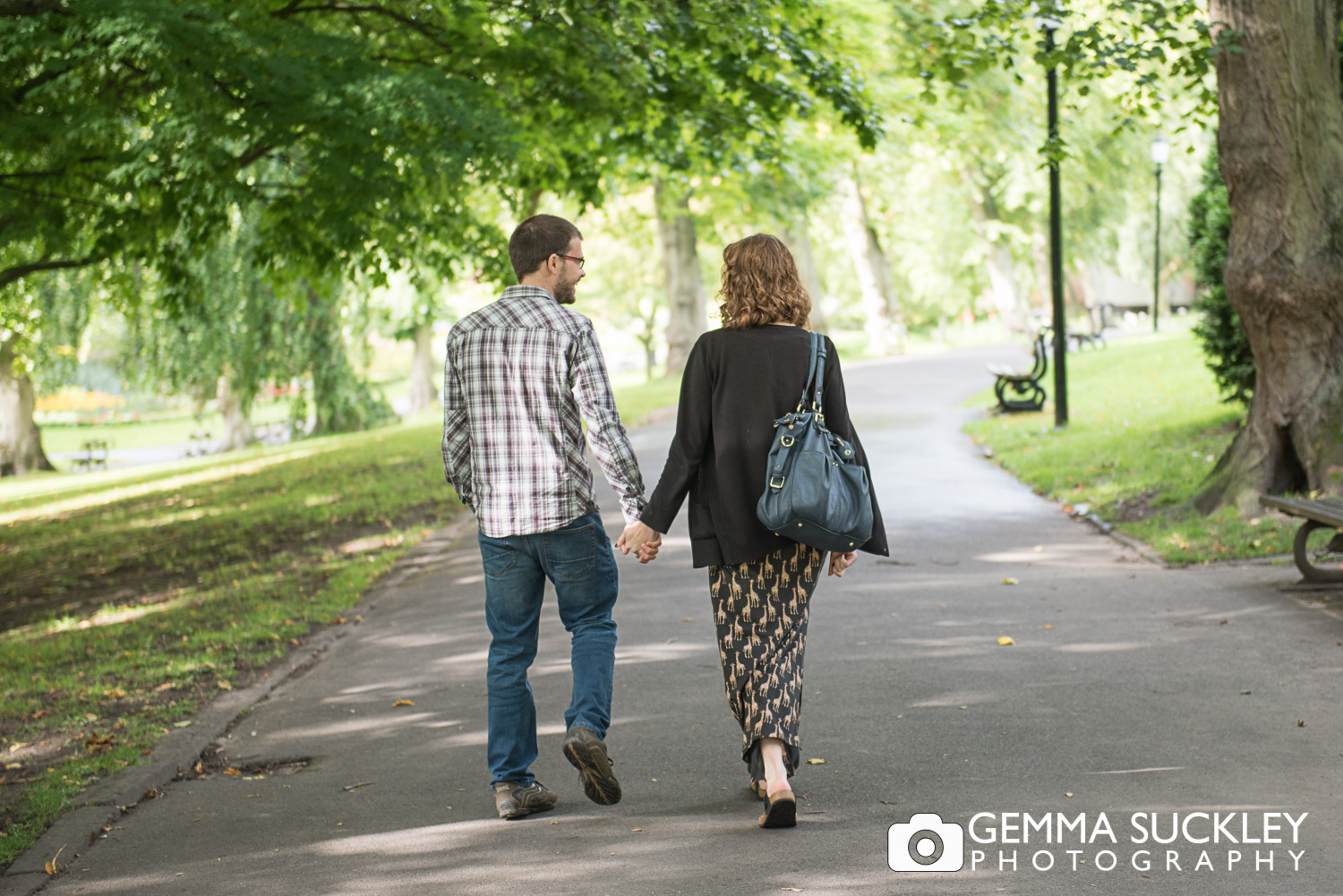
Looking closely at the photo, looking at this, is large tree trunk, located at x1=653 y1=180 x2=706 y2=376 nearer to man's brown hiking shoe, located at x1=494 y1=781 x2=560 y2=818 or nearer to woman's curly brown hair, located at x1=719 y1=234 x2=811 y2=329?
man's brown hiking shoe, located at x1=494 y1=781 x2=560 y2=818

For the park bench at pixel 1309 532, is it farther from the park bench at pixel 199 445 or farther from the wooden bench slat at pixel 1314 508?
the park bench at pixel 199 445

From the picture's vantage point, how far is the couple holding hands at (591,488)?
434 cm

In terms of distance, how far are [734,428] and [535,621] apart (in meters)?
1.06

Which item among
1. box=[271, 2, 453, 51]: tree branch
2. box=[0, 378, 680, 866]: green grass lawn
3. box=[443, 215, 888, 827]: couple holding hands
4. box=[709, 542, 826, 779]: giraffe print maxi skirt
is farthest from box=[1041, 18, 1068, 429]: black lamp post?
box=[709, 542, 826, 779]: giraffe print maxi skirt

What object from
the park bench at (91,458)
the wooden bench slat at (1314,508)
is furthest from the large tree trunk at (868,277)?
the wooden bench slat at (1314,508)

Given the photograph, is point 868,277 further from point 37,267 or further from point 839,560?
point 839,560

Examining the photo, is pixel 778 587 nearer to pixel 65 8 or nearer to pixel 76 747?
pixel 76 747

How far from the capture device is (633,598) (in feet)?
28.4

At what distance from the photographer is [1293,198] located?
9.12 m

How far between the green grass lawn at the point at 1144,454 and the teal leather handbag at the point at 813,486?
17.6ft

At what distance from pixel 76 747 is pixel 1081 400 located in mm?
15953

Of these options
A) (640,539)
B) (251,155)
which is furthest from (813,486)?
(251,155)

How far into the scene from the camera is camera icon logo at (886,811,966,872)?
3949 mm

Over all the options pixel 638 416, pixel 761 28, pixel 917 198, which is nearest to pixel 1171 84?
pixel 917 198
